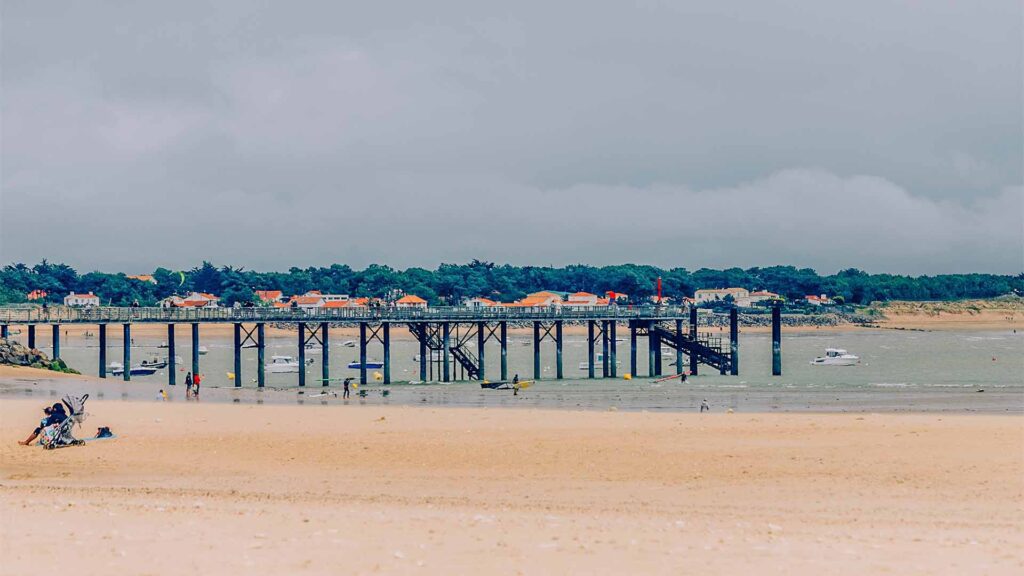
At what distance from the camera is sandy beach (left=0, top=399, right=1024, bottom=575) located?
13617mm

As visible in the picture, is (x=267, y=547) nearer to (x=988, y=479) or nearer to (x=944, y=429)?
(x=988, y=479)

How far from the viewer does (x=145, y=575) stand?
12.5 m

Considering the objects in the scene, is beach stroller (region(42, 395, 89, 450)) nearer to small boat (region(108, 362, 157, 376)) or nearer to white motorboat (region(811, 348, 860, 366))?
small boat (region(108, 362, 157, 376))

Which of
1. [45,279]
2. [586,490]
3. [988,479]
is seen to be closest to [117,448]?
[586,490]

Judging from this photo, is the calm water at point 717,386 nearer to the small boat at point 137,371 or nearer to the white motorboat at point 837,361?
the white motorboat at point 837,361

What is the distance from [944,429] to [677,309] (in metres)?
36.2

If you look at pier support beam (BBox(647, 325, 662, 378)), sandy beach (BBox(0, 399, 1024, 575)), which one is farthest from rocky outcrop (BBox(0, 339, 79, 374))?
pier support beam (BBox(647, 325, 662, 378))

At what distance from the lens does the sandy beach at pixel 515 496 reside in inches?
536

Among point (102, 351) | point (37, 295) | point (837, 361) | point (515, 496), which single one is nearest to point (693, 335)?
point (837, 361)

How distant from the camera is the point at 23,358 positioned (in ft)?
170

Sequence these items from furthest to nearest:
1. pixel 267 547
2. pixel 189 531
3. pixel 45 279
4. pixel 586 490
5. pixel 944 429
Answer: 1. pixel 45 279
2. pixel 944 429
3. pixel 586 490
4. pixel 189 531
5. pixel 267 547

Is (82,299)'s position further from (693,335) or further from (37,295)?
(693,335)

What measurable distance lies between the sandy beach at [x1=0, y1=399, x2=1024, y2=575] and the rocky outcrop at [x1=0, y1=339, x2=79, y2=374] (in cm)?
1997

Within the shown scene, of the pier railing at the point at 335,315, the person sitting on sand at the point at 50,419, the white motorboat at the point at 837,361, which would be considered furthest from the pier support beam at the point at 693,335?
the person sitting on sand at the point at 50,419
